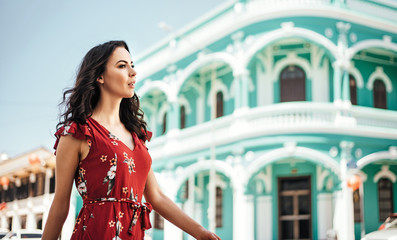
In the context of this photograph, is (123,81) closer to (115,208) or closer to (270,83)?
(115,208)

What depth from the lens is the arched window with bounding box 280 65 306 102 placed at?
18797 millimetres

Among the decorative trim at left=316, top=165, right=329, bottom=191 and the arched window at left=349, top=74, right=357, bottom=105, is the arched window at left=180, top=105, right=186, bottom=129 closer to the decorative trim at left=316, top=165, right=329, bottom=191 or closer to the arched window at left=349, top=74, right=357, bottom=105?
the decorative trim at left=316, top=165, right=329, bottom=191

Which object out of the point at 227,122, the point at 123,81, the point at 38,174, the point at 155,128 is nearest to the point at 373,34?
the point at 227,122

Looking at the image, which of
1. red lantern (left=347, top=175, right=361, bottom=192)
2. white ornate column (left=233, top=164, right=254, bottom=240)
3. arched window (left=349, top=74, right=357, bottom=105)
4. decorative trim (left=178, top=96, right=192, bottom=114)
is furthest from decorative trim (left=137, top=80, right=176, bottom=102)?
red lantern (left=347, top=175, right=361, bottom=192)

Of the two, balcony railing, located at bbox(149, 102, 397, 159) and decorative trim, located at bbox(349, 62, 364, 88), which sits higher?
→ decorative trim, located at bbox(349, 62, 364, 88)

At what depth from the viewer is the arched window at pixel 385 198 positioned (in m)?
18.8

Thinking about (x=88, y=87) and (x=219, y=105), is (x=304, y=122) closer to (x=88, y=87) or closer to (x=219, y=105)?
(x=219, y=105)

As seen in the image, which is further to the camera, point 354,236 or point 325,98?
point 325,98

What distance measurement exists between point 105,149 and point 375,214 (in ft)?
58.5

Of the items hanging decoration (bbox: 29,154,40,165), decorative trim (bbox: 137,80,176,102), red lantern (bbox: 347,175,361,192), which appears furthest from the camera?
decorative trim (bbox: 137,80,176,102)

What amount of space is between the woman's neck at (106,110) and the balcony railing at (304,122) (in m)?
14.9

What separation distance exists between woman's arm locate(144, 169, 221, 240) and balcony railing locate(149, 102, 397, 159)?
14721 millimetres

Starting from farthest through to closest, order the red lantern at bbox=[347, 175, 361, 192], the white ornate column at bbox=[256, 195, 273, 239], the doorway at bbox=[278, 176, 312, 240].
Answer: the white ornate column at bbox=[256, 195, 273, 239] → the doorway at bbox=[278, 176, 312, 240] → the red lantern at bbox=[347, 175, 361, 192]

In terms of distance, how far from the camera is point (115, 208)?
2.26 m
